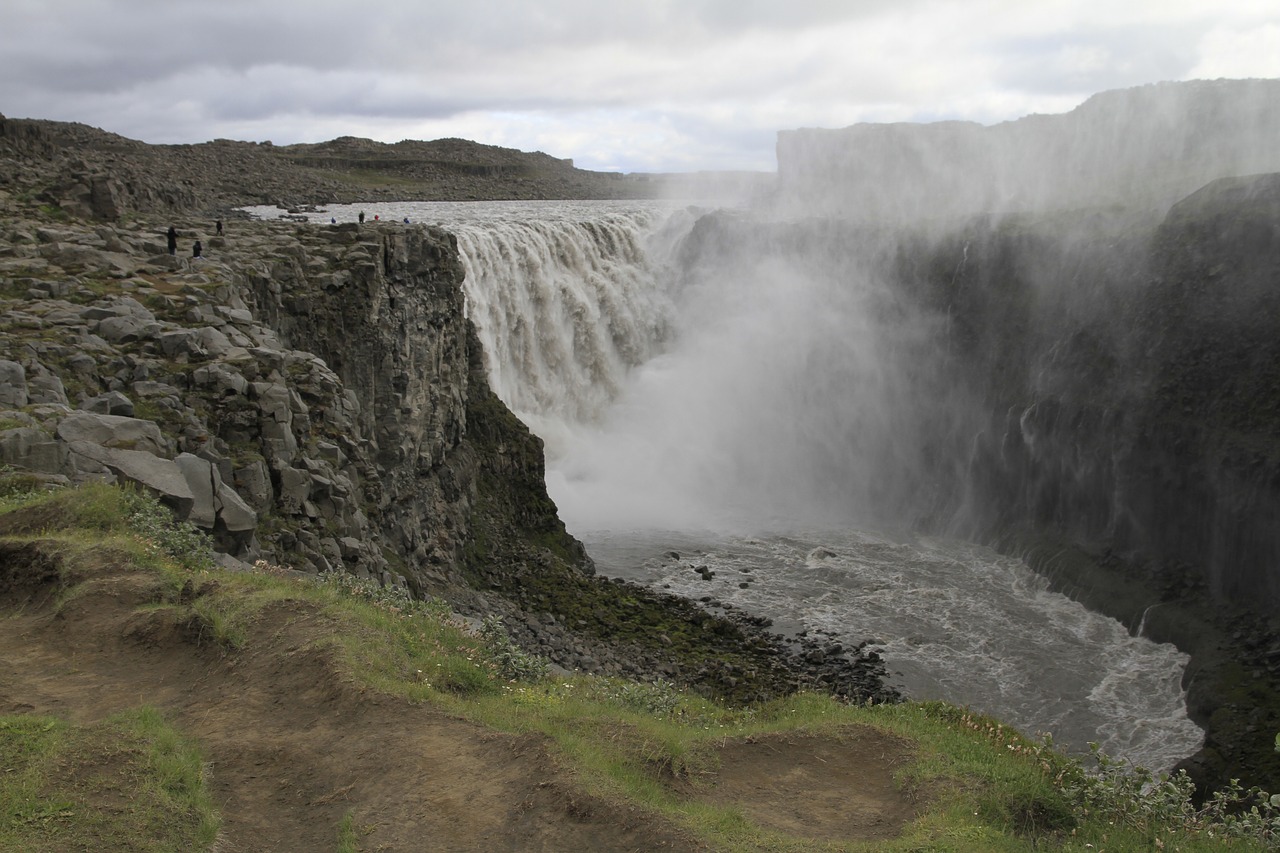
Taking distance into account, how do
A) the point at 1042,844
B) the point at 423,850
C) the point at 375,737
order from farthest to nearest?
1. the point at 375,737
2. the point at 1042,844
3. the point at 423,850

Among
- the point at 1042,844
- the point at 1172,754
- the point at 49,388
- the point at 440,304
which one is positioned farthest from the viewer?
the point at 440,304

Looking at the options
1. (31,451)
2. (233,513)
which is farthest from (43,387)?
(233,513)

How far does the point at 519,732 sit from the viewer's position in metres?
9.20

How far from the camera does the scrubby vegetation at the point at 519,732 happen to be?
7.64 m

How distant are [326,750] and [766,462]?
39.9 m

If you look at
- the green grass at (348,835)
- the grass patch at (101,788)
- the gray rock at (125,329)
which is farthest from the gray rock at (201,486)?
the green grass at (348,835)

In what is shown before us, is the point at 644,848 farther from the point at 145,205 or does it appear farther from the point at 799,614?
the point at 145,205

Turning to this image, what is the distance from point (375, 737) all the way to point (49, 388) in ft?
34.2

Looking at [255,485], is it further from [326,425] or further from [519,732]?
[519,732]

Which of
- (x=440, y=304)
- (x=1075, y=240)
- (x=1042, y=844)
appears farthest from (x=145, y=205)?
(x=1075, y=240)

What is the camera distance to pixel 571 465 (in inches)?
1700

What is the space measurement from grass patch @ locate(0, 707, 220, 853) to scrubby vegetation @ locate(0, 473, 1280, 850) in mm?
14

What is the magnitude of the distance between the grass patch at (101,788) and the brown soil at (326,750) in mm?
237

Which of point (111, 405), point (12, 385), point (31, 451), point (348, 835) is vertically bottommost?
point (348, 835)
